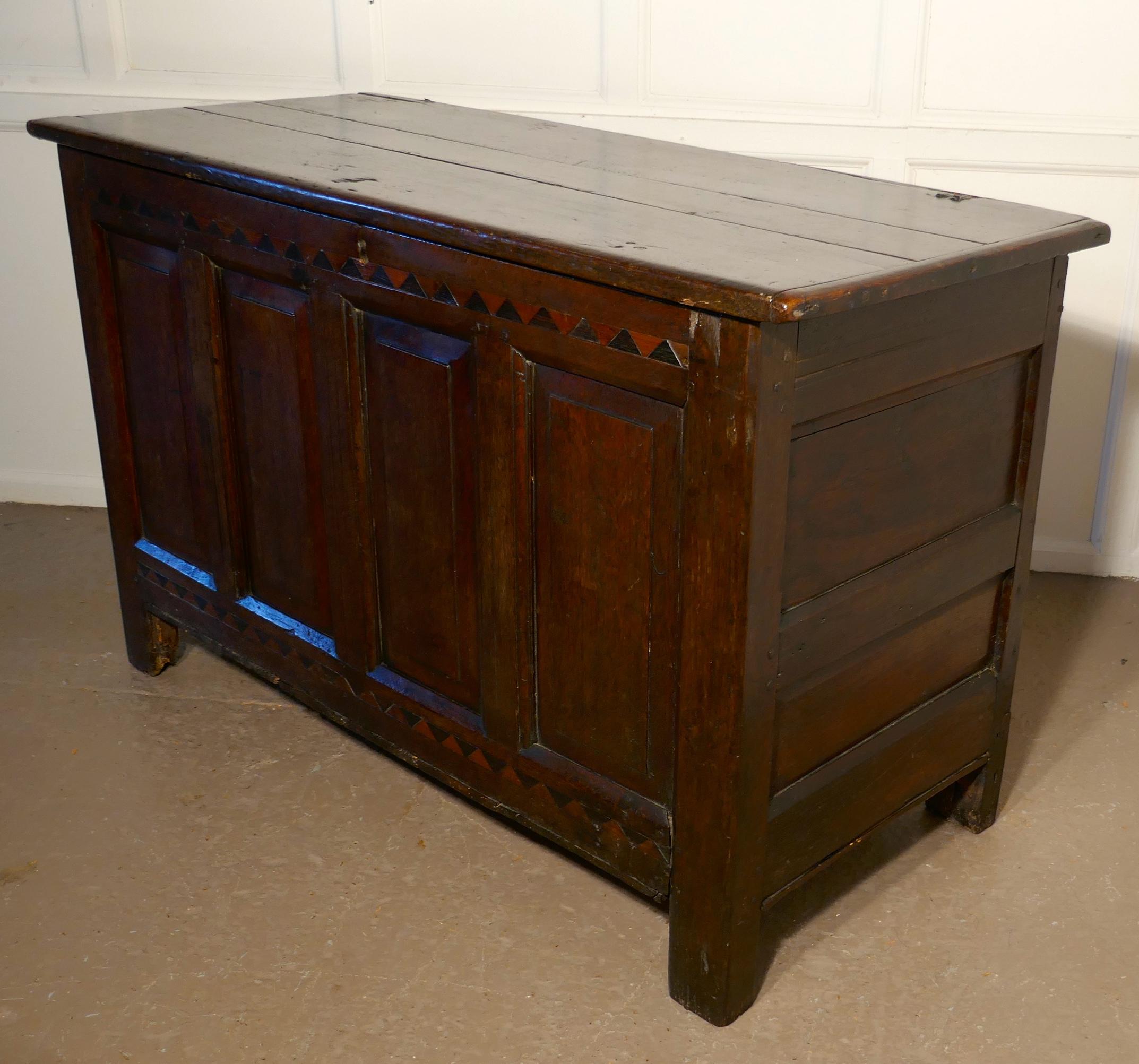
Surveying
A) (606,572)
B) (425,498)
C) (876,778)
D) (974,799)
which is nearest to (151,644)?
(425,498)

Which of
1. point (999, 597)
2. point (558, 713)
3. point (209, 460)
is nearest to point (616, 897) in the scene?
point (558, 713)

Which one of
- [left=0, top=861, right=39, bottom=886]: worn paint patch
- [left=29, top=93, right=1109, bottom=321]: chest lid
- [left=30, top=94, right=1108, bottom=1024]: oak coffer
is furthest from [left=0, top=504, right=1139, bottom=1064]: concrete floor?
[left=29, top=93, right=1109, bottom=321]: chest lid

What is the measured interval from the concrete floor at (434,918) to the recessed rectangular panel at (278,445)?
1.13ft

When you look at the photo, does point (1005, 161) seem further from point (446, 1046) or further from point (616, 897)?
point (446, 1046)

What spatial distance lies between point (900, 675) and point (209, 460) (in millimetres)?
1248

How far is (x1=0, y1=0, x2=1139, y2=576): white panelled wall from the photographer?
2.80 m

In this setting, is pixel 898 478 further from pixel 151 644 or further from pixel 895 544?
pixel 151 644

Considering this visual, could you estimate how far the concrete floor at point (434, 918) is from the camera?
5.96 feet

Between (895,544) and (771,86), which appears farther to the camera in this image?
(771,86)

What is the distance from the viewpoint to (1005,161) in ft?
9.41

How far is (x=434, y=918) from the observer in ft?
6.70

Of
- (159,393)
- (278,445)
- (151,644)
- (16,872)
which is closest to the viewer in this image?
(16,872)

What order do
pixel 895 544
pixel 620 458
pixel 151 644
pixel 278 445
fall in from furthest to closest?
pixel 151 644 → pixel 278 445 → pixel 895 544 → pixel 620 458

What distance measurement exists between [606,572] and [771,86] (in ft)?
5.14
